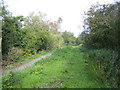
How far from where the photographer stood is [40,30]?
2047 cm

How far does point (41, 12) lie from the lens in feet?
72.3

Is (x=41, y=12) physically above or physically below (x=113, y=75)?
above

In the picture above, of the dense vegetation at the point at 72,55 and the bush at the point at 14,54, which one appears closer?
the dense vegetation at the point at 72,55

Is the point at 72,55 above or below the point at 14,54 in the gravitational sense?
below

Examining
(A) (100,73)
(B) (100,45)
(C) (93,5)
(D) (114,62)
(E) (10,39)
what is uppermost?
(C) (93,5)

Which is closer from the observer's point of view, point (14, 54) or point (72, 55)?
point (14, 54)

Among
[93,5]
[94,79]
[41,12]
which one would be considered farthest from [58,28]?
[94,79]

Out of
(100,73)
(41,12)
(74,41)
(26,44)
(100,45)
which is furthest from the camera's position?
(74,41)

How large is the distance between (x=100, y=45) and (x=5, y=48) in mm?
8094

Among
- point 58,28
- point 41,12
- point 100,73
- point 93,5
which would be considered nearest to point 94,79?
point 100,73

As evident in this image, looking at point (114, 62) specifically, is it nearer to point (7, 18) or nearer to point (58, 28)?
point (7, 18)

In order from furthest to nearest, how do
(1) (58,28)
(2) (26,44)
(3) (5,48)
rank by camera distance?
1. (1) (58,28)
2. (2) (26,44)
3. (3) (5,48)

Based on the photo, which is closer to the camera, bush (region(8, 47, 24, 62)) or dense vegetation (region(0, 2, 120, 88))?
dense vegetation (region(0, 2, 120, 88))

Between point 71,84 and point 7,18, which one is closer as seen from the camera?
point 71,84
